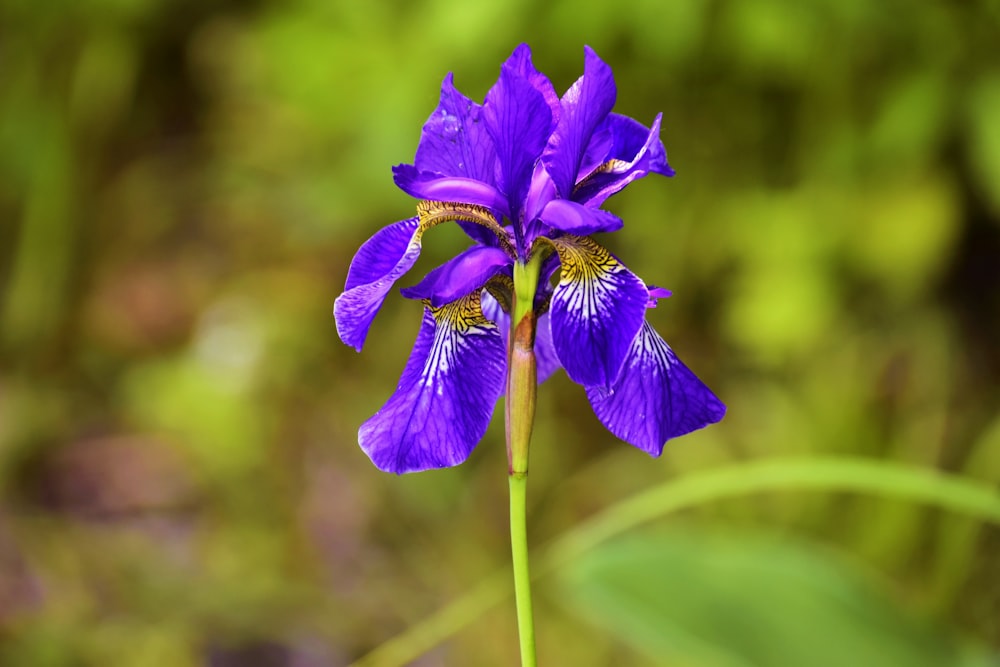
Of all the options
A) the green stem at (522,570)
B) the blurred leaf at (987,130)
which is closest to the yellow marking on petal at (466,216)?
the green stem at (522,570)

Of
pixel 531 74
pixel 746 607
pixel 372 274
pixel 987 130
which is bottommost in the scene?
pixel 746 607

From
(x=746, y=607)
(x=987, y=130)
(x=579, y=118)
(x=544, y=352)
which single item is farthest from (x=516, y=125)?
(x=987, y=130)

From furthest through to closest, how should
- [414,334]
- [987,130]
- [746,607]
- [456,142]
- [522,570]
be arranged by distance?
[414,334]
[987,130]
[746,607]
[456,142]
[522,570]

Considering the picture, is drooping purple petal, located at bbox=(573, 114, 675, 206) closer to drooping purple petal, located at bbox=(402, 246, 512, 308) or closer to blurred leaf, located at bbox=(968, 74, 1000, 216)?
drooping purple petal, located at bbox=(402, 246, 512, 308)

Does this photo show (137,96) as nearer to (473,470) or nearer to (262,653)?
(473,470)

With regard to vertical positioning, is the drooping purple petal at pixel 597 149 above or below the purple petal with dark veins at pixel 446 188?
above

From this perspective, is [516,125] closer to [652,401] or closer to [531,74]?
[531,74]

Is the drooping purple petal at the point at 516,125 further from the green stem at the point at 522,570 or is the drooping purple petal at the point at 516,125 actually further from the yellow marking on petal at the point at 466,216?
the green stem at the point at 522,570
